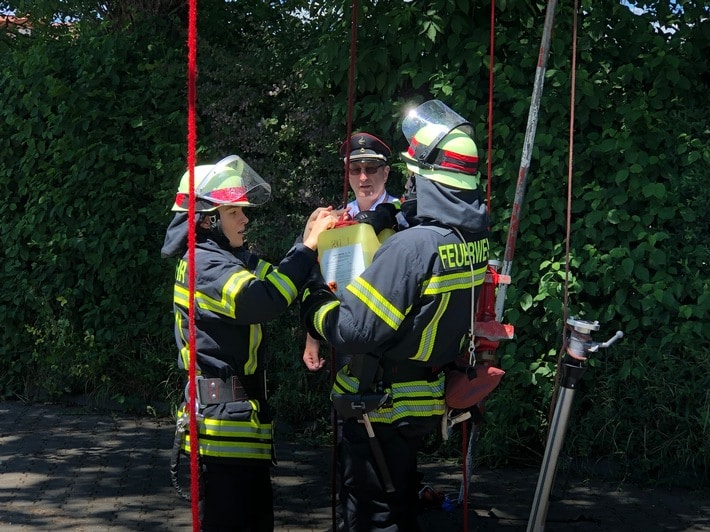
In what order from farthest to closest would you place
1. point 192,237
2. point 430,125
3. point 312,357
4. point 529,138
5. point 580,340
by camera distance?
point 529,138 < point 312,357 < point 580,340 < point 430,125 < point 192,237

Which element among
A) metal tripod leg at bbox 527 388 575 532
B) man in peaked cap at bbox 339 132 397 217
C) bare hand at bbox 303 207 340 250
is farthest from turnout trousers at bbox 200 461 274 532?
man in peaked cap at bbox 339 132 397 217

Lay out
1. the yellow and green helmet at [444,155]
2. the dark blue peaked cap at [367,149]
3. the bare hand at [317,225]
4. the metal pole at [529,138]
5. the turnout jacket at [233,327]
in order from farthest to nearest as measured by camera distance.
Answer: the metal pole at [529,138], the dark blue peaked cap at [367,149], the bare hand at [317,225], the yellow and green helmet at [444,155], the turnout jacket at [233,327]

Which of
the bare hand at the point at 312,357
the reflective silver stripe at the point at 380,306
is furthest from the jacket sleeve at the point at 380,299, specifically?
the bare hand at the point at 312,357

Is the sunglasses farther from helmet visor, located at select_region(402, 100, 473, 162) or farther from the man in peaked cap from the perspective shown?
helmet visor, located at select_region(402, 100, 473, 162)

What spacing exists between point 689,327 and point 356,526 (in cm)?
298

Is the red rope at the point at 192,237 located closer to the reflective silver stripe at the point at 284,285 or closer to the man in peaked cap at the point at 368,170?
the reflective silver stripe at the point at 284,285

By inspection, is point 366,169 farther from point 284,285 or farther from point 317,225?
point 284,285

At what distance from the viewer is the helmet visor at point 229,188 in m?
3.88

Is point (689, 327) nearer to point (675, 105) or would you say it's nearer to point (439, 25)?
point (675, 105)

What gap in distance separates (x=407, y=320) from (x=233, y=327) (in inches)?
27.6

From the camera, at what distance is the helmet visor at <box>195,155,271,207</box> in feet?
12.7

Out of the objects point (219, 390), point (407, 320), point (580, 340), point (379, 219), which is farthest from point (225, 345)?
point (580, 340)

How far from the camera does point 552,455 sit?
4.47 m

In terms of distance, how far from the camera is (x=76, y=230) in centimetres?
814
